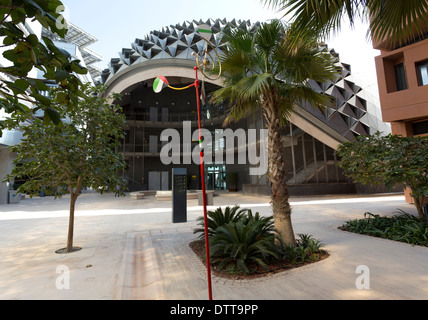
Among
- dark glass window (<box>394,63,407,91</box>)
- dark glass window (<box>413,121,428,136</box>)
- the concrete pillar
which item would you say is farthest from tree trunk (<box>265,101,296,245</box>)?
the concrete pillar

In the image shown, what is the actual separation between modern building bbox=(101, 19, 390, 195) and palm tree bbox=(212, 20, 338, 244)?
4.69 m

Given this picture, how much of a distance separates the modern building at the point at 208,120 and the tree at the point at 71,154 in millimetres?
6598

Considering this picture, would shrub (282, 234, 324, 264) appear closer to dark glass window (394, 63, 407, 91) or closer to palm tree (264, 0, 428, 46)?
palm tree (264, 0, 428, 46)

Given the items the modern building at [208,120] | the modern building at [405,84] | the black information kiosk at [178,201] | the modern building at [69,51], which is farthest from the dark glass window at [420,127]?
the modern building at [69,51]

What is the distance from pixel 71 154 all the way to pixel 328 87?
17874mm

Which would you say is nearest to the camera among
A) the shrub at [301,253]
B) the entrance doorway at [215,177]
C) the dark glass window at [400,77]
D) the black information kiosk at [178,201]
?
the shrub at [301,253]

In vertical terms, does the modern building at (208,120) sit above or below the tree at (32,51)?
above

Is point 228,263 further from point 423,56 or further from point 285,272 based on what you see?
point 423,56

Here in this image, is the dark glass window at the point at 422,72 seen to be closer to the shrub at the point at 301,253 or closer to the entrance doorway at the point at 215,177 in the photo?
the shrub at the point at 301,253

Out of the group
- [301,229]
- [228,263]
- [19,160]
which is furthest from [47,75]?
[301,229]

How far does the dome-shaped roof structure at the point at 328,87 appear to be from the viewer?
639 inches

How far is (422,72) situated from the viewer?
1046 centimetres

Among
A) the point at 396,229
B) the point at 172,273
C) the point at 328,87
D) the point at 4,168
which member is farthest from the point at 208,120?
the point at 172,273

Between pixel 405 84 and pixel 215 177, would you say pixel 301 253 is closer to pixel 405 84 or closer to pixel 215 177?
pixel 405 84
